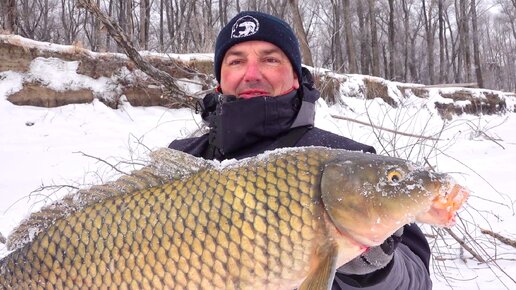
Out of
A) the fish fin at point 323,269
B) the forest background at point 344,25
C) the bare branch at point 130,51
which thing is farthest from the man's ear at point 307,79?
the forest background at point 344,25

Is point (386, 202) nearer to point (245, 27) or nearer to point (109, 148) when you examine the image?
point (245, 27)

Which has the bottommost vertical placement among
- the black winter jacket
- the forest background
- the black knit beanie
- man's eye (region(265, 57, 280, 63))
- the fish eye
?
the fish eye

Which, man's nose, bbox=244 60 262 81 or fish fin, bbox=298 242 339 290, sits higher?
man's nose, bbox=244 60 262 81

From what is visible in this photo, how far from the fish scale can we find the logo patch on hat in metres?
1.09

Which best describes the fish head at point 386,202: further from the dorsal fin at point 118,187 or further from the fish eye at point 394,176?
the dorsal fin at point 118,187

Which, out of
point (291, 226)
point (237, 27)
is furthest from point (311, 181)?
point (237, 27)

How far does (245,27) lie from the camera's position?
221cm

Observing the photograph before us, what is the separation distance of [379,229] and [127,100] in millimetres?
7161

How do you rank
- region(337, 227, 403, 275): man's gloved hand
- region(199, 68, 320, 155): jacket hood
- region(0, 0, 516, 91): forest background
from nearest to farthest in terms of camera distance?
1. region(337, 227, 403, 275): man's gloved hand
2. region(199, 68, 320, 155): jacket hood
3. region(0, 0, 516, 91): forest background

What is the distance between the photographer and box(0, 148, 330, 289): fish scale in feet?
3.68

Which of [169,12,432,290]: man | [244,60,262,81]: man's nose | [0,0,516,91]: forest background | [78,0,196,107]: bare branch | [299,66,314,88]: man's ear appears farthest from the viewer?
[0,0,516,91]: forest background

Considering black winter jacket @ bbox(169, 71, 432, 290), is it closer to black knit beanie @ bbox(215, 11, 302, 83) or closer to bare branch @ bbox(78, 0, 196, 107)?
black knit beanie @ bbox(215, 11, 302, 83)

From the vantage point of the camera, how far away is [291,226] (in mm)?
1122

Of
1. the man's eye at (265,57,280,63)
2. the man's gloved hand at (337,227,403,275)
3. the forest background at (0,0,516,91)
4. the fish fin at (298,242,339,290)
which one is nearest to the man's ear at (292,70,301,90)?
the man's eye at (265,57,280,63)
